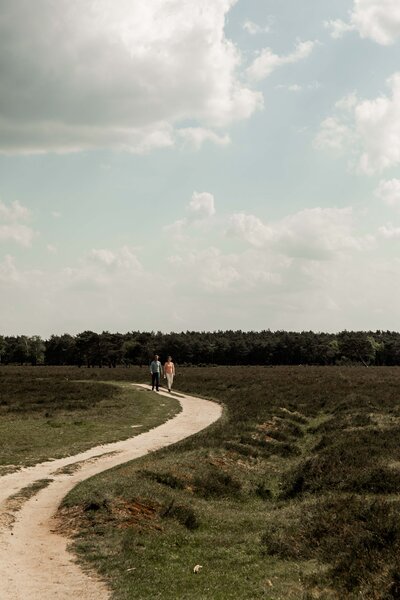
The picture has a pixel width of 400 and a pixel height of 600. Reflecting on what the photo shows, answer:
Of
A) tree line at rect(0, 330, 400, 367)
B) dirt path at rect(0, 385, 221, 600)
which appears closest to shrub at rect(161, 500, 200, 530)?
dirt path at rect(0, 385, 221, 600)

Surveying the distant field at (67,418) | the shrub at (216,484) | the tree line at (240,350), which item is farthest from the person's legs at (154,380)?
the tree line at (240,350)

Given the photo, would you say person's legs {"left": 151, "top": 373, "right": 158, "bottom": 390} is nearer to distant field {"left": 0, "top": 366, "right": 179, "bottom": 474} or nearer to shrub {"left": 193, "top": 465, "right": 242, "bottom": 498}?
distant field {"left": 0, "top": 366, "right": 179, "bottom": 474}

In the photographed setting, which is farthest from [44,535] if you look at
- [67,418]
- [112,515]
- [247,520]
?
[67,418]

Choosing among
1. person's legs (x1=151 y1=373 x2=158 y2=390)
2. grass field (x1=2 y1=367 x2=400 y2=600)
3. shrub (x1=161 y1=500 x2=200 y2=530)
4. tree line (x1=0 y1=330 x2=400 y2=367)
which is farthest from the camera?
tree line (x1=0 y1=330 x2=400 y2=367)

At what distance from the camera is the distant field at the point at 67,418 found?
21688mm

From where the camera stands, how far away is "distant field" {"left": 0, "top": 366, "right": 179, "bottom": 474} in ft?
71.2

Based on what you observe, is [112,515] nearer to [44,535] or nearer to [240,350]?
[44,535]

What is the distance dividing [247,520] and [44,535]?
4969 millimetres

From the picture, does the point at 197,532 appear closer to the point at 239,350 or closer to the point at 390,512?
the point at 390,512

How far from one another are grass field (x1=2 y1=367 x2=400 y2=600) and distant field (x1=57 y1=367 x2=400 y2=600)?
0.03 m

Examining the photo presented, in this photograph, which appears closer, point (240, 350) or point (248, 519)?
point (248, 519)

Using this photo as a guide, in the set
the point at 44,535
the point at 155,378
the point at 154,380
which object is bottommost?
the point at 44,535

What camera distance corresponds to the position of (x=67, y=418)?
103 feet

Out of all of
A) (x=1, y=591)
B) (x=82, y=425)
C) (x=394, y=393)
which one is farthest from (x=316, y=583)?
(x=394, y=393)
